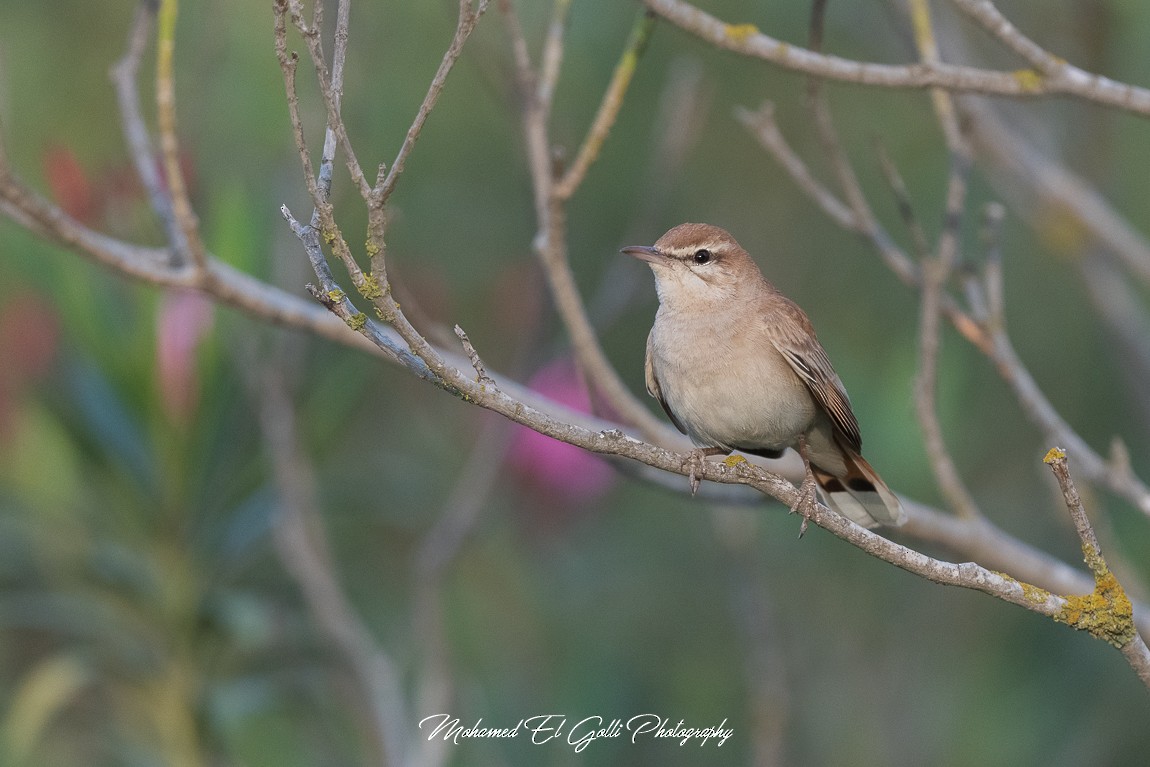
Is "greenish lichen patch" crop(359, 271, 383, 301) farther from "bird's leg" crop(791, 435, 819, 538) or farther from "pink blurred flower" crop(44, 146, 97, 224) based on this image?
"pink blurred flower" crop(44, 146, 97, 224)

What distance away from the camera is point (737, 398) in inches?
162

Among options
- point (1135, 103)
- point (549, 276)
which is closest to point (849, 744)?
point (549, 276)

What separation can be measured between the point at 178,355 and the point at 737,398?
7.20 ft

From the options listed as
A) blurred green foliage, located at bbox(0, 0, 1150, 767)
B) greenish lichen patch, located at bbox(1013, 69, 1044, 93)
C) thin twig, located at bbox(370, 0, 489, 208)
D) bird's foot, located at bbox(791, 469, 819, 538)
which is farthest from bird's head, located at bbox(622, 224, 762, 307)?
thin twig, located at bbox(370, 0, 489, 208)

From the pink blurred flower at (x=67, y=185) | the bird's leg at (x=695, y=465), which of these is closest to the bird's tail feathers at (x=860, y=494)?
the bird's leg at (x=695, y=465)

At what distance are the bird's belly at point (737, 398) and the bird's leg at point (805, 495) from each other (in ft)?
0.41

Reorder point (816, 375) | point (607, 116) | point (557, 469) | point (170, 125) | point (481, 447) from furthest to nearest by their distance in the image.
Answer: point (557, 469), point (481, 447), point (816, 375), point (607, 116), point (170, 125)

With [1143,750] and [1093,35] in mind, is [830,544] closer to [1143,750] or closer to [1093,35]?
[1143,750]

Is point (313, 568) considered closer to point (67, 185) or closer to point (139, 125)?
point (139, 125)

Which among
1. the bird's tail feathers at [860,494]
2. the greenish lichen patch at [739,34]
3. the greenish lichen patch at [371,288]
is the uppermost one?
the greenish lichen patch at [739,34]

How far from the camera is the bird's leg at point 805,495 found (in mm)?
3310

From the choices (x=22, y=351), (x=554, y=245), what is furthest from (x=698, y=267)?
(x=22, y=351)

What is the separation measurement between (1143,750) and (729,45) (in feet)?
14.9

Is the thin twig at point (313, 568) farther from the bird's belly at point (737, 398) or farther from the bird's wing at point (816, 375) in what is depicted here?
the bird's wing at point (816, 375)
